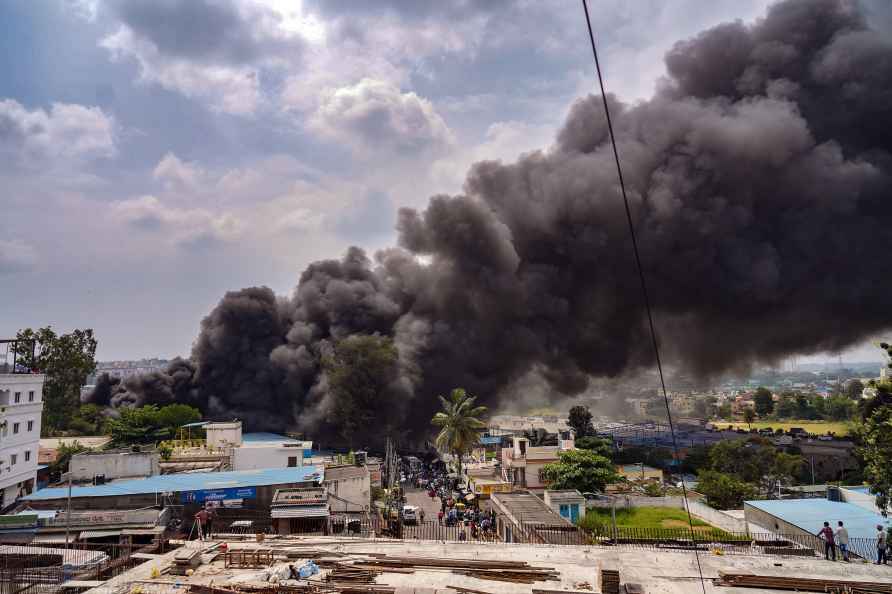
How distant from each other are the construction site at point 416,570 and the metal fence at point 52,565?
25mm

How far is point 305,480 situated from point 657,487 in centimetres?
2120

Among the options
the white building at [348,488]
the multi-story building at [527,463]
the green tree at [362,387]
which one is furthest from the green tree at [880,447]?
the green tree at [362,387]

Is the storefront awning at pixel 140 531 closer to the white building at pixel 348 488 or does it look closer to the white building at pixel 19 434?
the white building at pixel 348 488

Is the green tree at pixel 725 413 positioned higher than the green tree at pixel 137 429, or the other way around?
the green tree at pixel 137 429

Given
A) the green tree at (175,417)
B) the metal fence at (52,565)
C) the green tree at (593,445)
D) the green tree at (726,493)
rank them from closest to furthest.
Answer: the metal fence at (52,565) < the green tree at (726,493) < the green tree at (175,417) < the green tree at (593,445)

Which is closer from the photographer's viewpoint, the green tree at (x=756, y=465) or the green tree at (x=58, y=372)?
the green tree at (x=756, y=465)

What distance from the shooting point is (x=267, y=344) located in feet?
183

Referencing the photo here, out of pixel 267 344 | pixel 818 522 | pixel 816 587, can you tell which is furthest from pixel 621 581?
pixel 267 344

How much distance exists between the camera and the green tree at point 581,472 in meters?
30.0

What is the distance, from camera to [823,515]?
67.6ft

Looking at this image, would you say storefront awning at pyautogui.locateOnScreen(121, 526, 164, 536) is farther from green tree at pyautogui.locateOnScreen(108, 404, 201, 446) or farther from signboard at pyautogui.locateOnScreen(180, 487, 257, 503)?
green tree at pyautogui.locateOnScreen(108, 404, 201, 446)

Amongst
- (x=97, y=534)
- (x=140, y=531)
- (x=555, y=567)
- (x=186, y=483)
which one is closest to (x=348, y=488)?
(x=186, y=483)

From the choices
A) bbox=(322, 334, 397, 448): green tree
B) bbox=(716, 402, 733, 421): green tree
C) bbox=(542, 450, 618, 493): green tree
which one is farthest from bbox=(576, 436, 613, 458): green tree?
bbox=(716, 402, 733, 421): green tree

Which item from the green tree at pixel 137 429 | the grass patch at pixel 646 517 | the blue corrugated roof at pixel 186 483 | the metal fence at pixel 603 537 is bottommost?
the grass patch at pixel 646 517
